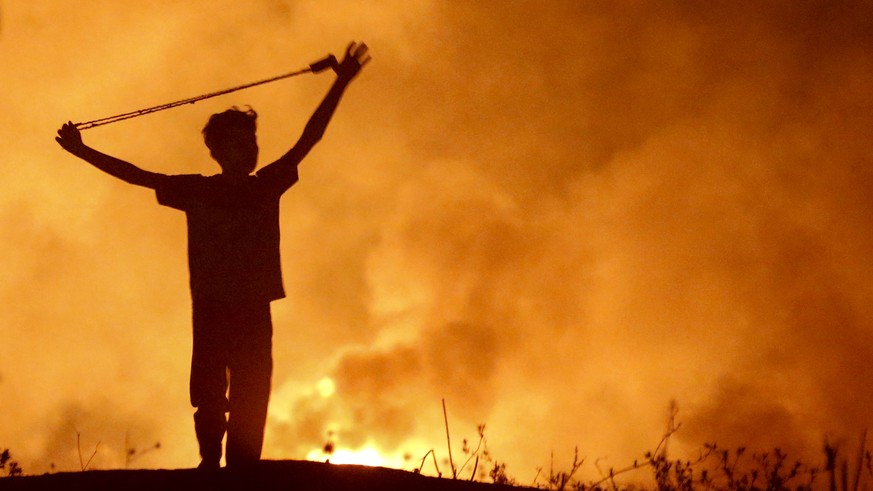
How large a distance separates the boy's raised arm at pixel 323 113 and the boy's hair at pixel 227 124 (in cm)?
34

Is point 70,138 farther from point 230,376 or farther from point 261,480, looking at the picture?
point 261,480

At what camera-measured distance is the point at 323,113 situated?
23.2 ft

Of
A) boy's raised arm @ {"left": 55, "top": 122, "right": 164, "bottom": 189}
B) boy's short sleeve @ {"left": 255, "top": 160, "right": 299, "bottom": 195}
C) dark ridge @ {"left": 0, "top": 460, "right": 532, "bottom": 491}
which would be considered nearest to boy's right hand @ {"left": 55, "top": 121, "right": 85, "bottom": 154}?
boy's raised arm @ {"left": 55, "top": 122, "right": 164, "bottom": 189}

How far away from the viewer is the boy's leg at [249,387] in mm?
6535

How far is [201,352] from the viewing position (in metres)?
6.60

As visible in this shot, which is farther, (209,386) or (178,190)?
(178,190)

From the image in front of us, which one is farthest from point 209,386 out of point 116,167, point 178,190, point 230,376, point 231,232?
point 116,167

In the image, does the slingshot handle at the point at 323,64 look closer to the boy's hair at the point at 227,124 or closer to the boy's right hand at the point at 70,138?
the boy's hair at the point at 227,124

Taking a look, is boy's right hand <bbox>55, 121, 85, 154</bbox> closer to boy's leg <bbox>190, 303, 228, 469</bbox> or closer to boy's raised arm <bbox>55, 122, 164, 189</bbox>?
boy's raised arm <bbox>55, 122, 164, 189</bbox>

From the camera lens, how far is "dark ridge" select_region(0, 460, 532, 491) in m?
6.32

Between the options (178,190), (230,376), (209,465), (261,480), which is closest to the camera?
(261,480)

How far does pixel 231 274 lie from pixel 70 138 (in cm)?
170

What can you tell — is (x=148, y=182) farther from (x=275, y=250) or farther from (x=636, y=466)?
(x=636, y=466)

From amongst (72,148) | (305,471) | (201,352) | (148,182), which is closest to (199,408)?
(201,352)
